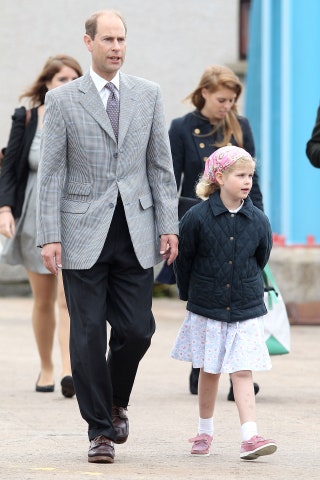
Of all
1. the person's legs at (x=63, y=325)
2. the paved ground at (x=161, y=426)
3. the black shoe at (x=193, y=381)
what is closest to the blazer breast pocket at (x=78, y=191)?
the paved ground at (x=161, y=426)

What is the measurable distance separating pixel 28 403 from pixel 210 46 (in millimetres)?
8046

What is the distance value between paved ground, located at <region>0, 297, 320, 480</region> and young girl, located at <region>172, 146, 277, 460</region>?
332mm

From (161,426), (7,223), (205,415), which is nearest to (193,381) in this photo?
(161,426)

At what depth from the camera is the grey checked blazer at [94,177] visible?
5.95 metres

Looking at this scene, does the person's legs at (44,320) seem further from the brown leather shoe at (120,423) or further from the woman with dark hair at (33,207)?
the brown leather shoe at (120,423)

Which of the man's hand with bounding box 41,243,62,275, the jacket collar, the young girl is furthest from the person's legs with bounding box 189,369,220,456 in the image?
the man's hand with bounding box 41,243,62,275

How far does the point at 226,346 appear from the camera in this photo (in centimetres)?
613

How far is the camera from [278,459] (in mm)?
6066

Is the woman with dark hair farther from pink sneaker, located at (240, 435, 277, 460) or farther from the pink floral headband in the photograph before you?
pink sneaker, located at (240, 435, 277, 460)

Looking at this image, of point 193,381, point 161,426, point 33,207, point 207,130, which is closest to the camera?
point 161,426

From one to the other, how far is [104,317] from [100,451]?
1.73 ft

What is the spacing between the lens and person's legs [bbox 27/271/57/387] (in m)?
8.43

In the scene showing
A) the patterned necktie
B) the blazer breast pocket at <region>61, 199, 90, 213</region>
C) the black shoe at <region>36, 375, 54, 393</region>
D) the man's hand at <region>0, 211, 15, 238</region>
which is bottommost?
the black shoe at <region>36, 375, 54, 393</region>

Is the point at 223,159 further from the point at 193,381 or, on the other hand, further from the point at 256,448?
the point at 193,381
